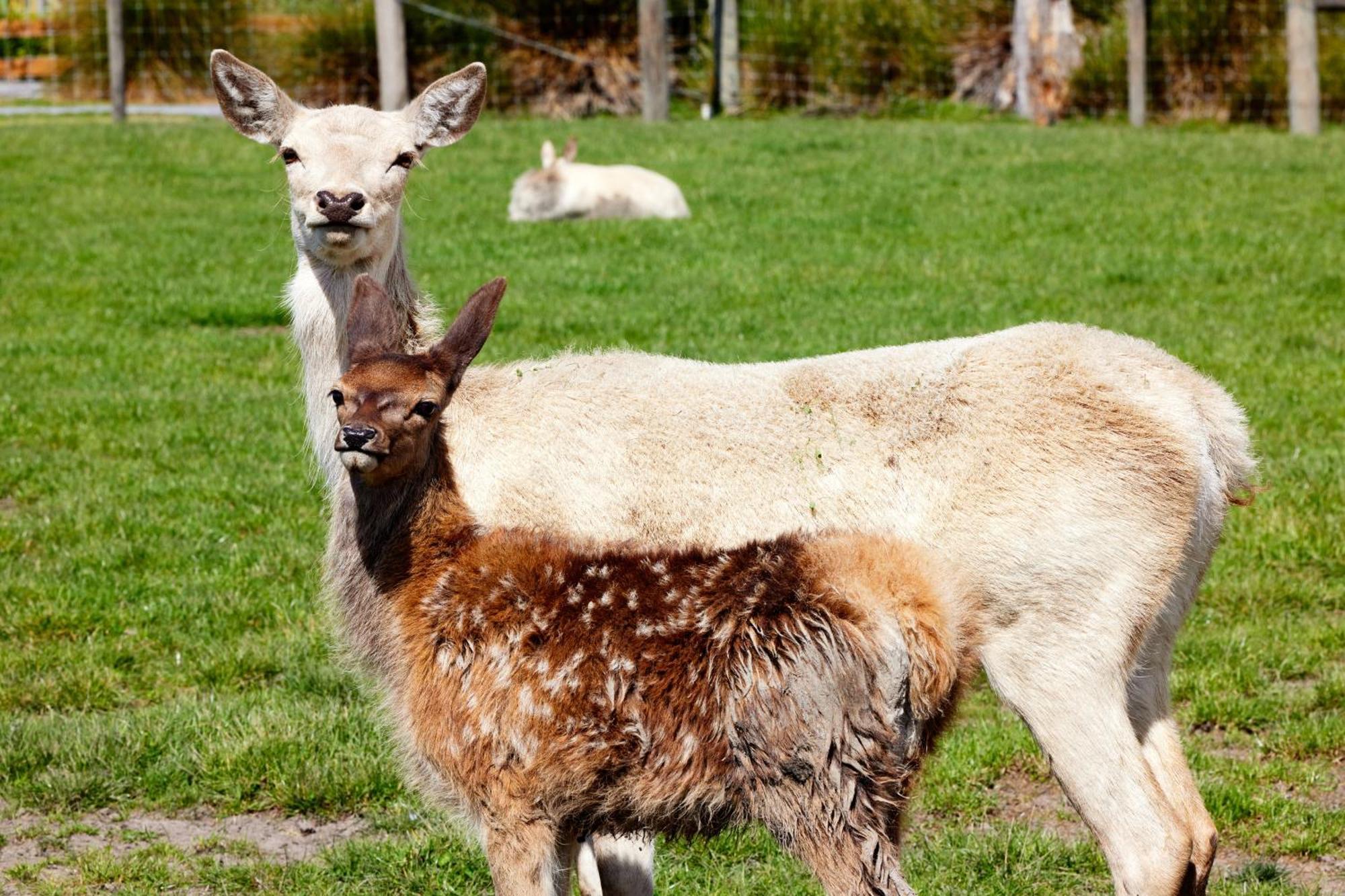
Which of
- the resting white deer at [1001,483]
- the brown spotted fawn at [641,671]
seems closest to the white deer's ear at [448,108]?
the resting white deer at [1001,483]

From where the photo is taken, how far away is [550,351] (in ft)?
33.9

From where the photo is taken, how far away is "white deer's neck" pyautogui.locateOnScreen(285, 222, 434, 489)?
212 inches

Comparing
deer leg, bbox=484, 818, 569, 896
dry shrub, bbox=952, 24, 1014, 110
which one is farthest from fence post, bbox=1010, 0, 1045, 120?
deer leg, bbox=484, 818, 569, 896

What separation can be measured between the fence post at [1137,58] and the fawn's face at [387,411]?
17.9 metres

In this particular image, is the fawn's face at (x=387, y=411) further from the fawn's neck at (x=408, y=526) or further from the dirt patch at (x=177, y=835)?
the dirt patch at (x=177, y=835)

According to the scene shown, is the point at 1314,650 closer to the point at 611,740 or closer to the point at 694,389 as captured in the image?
the point at 694,389

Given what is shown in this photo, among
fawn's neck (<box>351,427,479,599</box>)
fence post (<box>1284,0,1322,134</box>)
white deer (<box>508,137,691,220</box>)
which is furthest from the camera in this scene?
fence post (<box>1284,0,1322,134</box>)

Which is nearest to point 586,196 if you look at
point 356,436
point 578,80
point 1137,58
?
point 578,80

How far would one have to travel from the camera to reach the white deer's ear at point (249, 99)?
228 inches

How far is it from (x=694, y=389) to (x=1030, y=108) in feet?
57.8

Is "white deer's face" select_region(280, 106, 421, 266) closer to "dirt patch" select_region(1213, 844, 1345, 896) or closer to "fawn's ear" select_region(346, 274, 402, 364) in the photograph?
"fawn's ear" select_region(346, 274, 402, 364)

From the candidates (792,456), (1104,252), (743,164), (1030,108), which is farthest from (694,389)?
(1030,108)

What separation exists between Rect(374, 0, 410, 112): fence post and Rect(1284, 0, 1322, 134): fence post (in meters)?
10.3

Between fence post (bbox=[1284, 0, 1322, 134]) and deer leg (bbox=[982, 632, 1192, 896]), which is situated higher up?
fence post (bbox=[1284, 0, 1322, 134])
